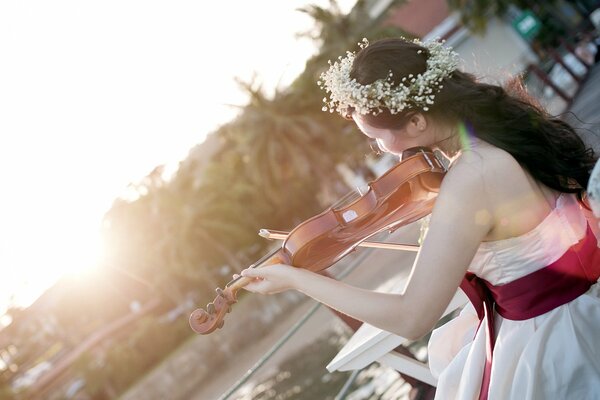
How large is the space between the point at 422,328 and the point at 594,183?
597mm

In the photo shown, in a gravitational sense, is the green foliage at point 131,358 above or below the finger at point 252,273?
below

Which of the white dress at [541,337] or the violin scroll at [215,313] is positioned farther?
the violin scroll at [215,313]

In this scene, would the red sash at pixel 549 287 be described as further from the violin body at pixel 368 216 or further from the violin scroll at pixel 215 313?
the violin scroll at pixel 215 313

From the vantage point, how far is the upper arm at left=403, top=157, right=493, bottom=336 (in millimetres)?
1645

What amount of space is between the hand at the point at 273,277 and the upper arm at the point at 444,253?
40 centimetres

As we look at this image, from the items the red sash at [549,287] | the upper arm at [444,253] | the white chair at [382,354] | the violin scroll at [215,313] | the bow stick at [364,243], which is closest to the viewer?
the upper arm at [444,253]

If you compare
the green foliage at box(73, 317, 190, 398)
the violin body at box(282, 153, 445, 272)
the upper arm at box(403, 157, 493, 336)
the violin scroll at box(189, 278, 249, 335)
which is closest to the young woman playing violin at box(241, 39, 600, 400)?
the upper arm at box(403, 157, 493, 336)

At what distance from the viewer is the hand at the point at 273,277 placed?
191 cm

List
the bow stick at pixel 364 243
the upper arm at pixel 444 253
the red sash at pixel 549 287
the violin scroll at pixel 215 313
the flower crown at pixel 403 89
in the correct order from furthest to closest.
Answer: the bow stick at pixel 364 243, the violin scroll at pixel 215 313, the flower crown at pixel 403 89, the red sash at pixel 549 287, the upper arm at pixel 444 253

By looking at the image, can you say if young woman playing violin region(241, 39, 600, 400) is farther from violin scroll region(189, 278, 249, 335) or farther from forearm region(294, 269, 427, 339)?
violin scroll region(189, 278, 249, 335)

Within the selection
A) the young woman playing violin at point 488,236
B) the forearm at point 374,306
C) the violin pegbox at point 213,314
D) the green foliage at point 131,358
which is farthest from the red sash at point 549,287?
the green foliage at point 131,358

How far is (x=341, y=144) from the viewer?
3175 cm

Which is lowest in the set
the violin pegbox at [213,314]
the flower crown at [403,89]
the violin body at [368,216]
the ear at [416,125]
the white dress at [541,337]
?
the white dress at [541,337]

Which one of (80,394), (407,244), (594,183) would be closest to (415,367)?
(407,244)
